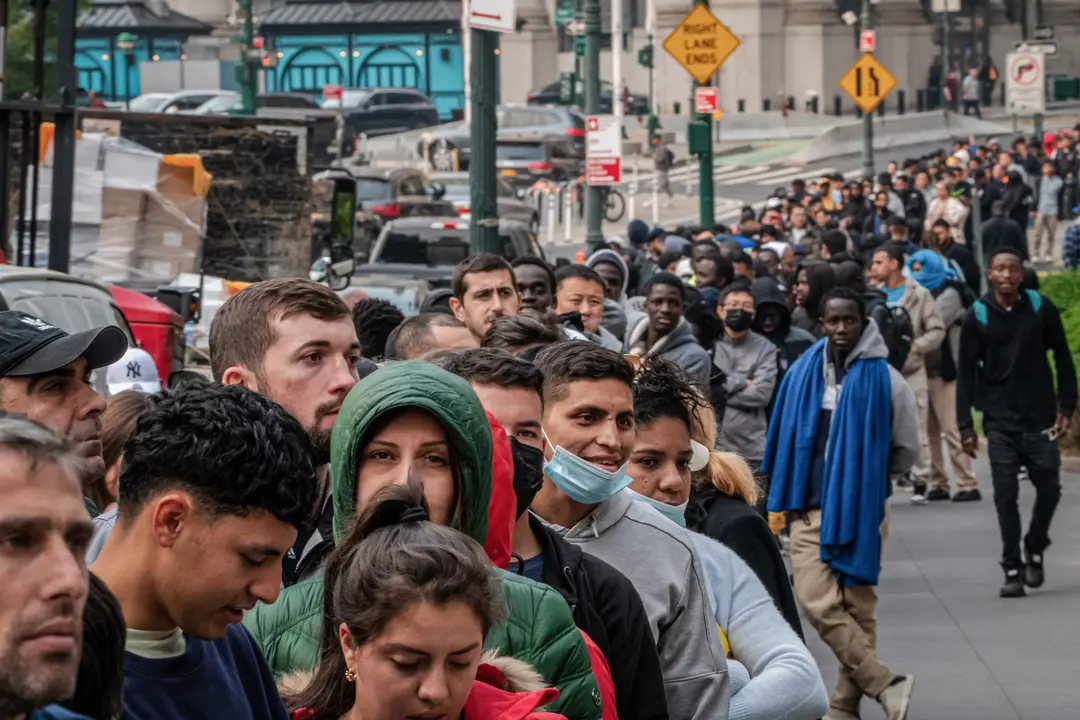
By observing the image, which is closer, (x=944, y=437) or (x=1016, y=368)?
(x=1016, y=368)

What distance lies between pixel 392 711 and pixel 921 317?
519 inches

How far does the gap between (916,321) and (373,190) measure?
80.2ft

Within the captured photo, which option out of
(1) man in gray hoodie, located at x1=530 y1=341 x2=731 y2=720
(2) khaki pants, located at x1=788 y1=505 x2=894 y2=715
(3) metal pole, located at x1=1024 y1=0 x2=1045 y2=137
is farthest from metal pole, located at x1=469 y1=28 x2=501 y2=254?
(3) metal pole, located at x1=1024 y1=0 x2=1045 y2=137

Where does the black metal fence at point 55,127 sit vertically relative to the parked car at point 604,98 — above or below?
→ below

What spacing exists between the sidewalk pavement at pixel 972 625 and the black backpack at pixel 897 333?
1.24 metres

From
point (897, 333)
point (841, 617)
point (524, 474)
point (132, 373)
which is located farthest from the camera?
point (897, 333)

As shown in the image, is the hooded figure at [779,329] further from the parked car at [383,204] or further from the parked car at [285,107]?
the parked car at [285,107]

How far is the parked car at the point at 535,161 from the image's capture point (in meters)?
50.1

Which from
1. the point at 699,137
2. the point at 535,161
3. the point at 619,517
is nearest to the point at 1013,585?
the point at 619,517

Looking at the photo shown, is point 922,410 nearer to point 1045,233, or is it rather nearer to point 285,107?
point 1045,233

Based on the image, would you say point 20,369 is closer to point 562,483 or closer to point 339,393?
point 339,393

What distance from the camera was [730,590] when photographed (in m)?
5.51

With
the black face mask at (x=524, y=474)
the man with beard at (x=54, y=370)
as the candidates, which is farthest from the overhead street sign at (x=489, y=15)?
the black face mask at (x=524, y=474)

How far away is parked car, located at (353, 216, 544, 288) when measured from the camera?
2358cm
